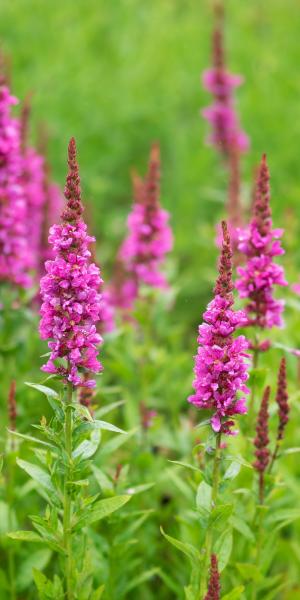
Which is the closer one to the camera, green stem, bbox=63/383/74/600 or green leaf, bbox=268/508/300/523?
green stem, bbox=63/383/74/600

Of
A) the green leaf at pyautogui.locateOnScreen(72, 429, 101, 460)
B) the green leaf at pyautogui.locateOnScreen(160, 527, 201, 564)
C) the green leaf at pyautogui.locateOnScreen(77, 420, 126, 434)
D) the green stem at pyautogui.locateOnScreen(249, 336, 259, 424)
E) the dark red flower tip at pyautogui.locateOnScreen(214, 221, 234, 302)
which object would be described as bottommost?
the green leaf at pyautogui.locateOnScreen(160, 527, 201, 564)

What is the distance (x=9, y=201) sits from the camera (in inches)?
202

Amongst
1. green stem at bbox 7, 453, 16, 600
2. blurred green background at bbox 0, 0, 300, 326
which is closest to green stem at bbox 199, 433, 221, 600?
green stem at bbox 7, 453, 16, 600

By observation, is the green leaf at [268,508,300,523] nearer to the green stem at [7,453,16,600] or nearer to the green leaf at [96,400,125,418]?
the green leaf at [96,400,125,418]

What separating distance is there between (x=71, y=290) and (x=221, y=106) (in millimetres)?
5426

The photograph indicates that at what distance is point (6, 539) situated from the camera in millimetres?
4156

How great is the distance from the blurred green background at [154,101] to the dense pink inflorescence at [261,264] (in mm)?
3450

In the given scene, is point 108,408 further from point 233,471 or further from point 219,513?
point 219,513

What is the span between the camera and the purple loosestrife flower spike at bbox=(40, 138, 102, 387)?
3057mm

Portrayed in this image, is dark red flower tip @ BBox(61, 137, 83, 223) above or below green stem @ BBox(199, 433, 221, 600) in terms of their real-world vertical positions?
above

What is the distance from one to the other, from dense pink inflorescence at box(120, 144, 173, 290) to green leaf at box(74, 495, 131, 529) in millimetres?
2480

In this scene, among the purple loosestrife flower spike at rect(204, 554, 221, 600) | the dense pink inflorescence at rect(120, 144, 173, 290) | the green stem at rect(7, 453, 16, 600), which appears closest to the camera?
the purple loosestrife flower spike at rect(204, 554, 221, 600)

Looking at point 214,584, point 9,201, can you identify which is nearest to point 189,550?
point 214,584

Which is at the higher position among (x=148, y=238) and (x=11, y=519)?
(x=148, y=238)
